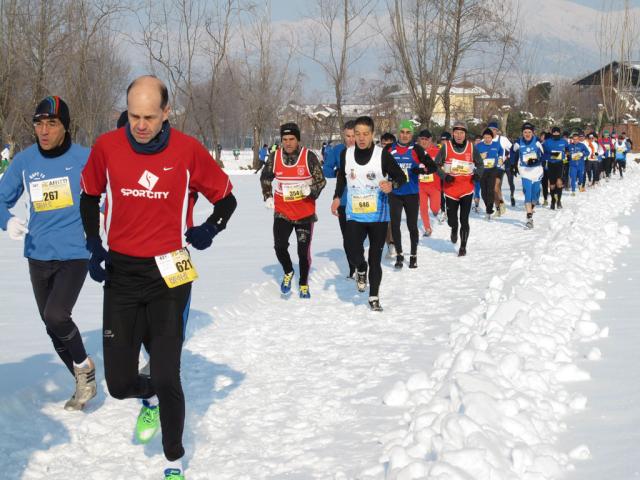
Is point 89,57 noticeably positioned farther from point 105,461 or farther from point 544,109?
point 544,109

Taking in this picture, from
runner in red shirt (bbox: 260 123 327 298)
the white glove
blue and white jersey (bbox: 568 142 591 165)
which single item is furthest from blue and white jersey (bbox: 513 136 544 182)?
the white glove

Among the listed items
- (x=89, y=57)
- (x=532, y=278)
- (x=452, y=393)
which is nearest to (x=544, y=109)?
(x=89, y=57)

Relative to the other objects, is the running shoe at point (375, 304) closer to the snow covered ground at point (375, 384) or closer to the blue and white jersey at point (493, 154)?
the snow covered ground at point (375, 384)

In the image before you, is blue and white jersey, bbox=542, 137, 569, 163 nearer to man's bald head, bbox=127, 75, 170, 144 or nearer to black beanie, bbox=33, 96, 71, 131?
black beanie, bbox=33, 96, 71, 131

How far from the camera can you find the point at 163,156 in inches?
142

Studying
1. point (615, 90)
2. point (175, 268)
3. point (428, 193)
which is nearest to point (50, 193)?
point (175, 268)

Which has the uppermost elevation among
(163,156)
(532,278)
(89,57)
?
(89,57)

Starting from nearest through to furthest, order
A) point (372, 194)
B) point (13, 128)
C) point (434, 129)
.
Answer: point (372, 194) → point (13, 128) → point (434, 129)

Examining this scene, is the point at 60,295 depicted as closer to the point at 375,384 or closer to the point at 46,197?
the point at 46,197

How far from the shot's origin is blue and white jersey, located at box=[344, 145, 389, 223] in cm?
748

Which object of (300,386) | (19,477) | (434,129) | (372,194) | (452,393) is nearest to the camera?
(19,477)

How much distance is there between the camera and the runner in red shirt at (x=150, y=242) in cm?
351

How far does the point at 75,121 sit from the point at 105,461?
30.8m

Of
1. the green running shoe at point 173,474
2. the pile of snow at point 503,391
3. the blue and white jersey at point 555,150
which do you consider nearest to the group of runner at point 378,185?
the blue and white jersey at point 555,150
